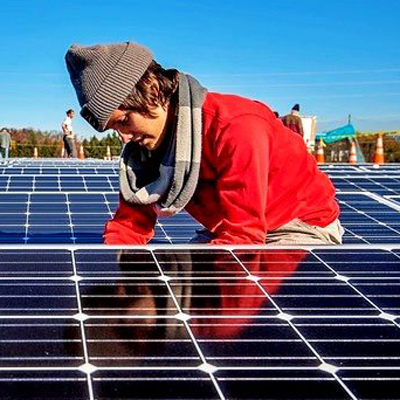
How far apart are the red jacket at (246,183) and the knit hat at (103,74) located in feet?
1.08

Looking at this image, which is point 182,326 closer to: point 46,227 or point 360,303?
point 360,303

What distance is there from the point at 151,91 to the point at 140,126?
0.46 ft

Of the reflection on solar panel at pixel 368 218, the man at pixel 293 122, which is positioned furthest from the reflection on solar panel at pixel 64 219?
the man at pixel 293 122

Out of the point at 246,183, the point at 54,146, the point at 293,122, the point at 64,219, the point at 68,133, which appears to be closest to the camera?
the point at 246,183

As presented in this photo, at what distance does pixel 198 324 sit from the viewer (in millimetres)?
1816

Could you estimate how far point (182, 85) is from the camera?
3.06 meters

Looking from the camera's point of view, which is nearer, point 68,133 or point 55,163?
point 55,163

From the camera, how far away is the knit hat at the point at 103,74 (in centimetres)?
285

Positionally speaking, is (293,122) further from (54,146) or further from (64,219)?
(54,146)

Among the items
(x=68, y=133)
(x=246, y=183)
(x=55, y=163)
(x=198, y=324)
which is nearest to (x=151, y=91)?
(x=246, y=183)

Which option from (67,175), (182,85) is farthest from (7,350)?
(67,175)

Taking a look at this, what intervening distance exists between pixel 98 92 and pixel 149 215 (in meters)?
0.78

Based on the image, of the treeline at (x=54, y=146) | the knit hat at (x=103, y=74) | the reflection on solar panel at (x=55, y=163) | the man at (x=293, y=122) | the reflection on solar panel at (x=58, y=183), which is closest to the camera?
the knit hat at (x=103, y=74)

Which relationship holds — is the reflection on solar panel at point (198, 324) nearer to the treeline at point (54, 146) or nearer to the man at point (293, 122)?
the man at point (293, 122)
